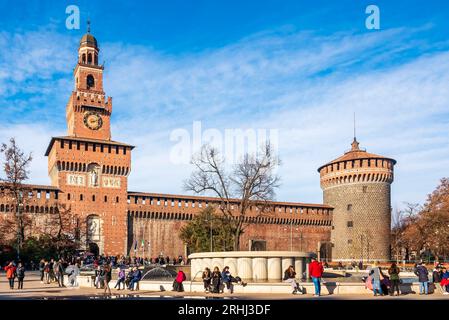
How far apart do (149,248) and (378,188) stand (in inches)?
1021

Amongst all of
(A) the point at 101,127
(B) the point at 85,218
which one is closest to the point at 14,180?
(B) the point at 85,218

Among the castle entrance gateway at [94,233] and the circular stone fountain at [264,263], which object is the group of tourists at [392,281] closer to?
the circular stone fountain at [264,263]

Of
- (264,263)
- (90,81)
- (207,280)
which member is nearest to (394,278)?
(264,263)

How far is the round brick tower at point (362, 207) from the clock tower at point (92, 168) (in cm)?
2470

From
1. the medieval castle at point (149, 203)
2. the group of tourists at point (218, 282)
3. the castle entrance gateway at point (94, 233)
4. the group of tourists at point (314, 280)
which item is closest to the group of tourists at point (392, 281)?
the group of tourists at point (314, 280)

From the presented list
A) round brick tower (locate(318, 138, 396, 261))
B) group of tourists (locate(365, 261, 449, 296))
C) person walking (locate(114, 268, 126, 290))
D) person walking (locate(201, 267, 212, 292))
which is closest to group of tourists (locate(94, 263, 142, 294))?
person walking (locate(114, 268, 126, 290))

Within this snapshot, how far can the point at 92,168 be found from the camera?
5503 cm

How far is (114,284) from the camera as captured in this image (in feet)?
73.6

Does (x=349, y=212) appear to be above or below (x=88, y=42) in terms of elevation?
below

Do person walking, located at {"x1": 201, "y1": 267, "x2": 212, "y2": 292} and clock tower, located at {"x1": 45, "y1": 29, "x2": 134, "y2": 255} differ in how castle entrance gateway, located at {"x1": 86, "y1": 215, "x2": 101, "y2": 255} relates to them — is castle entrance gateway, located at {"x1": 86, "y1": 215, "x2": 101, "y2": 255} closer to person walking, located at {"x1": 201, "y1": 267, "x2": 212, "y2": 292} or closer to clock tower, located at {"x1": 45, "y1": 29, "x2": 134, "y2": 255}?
clock tower, located at {"x1": 45, "y1": 29, "x2": 134, "y2": 255}

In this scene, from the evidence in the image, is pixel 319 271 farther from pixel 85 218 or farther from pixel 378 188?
pixel 378 188

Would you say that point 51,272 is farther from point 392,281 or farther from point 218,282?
point 392,281

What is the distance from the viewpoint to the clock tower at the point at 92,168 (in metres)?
53.3

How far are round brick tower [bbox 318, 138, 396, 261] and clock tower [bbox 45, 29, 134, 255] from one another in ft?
81.0
